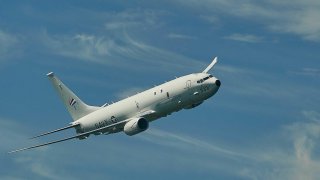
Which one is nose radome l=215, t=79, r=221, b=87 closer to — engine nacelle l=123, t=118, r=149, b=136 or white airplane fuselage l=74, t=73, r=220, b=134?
white airplane fuselage l=74, t=73, r=220, b=134

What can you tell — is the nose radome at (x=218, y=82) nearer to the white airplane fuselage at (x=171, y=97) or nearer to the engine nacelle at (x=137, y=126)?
the white airplane fuselage at (x=171, y=97)

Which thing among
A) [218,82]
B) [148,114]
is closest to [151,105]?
[148,114]

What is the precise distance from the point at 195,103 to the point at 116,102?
1909cm

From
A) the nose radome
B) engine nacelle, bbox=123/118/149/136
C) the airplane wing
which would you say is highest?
the nose radome

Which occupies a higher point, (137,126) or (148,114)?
(148,114)

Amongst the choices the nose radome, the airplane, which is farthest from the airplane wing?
the nose radome

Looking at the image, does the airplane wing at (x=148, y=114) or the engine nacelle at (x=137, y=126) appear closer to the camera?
the engine nacelle at (x=137, y=126)

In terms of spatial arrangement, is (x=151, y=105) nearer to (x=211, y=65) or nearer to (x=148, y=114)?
(x=148, y=114)

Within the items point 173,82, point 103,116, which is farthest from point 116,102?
point 173,82

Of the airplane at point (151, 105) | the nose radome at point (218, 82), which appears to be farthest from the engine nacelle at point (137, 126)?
the nose radome at point (218, 82)

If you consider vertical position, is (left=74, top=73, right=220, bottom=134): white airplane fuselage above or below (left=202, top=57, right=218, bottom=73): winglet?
below

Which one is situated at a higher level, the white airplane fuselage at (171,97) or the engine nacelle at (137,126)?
the white airplane fuselage at (171,97)

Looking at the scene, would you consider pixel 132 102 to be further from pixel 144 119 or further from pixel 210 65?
pixel 210 65

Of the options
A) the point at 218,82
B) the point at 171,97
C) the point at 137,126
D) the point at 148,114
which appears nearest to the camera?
the point at 171,97
